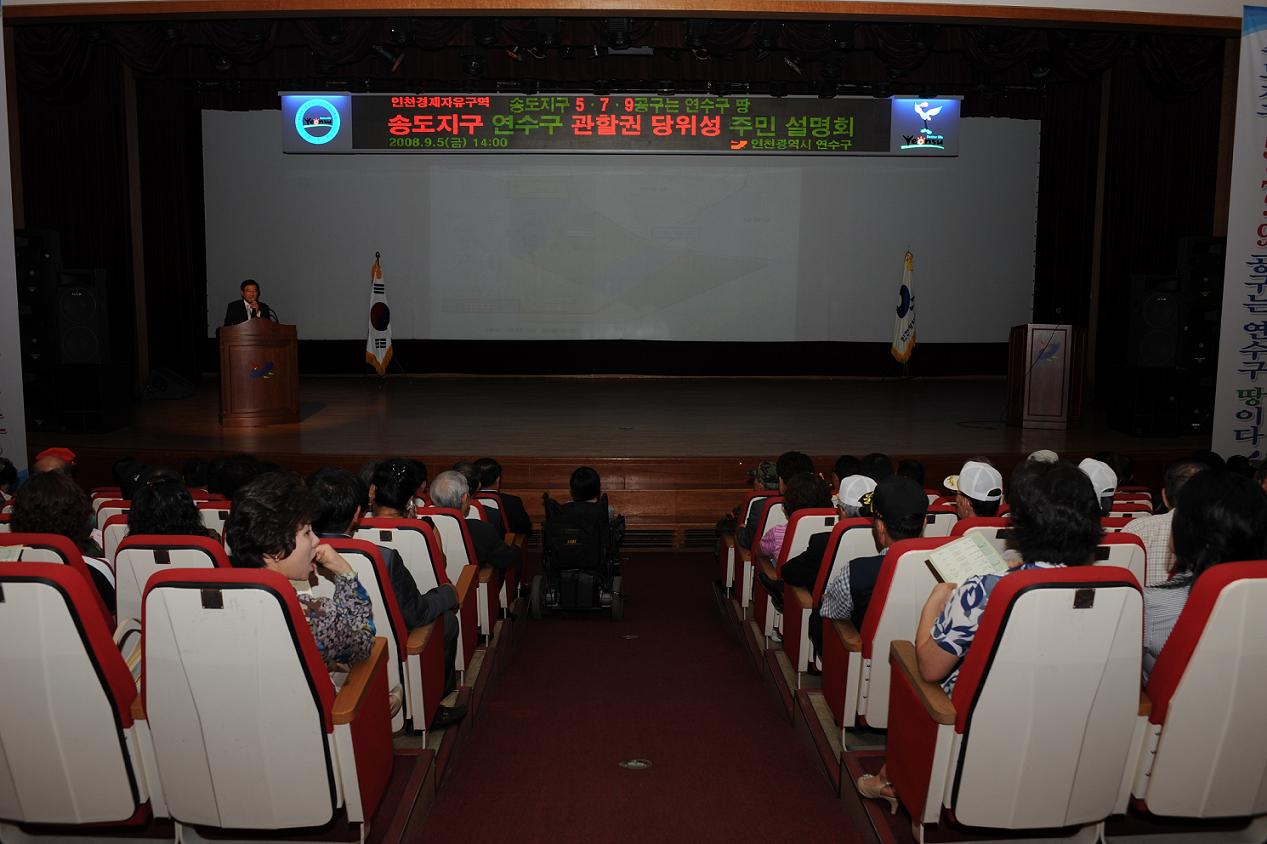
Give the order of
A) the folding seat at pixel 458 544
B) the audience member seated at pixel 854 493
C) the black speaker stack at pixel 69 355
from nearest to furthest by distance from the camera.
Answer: the audience member seated at pixel 854 493 < the folding seat at pixel 458 544 < the black speaker stack at pixel 69 355

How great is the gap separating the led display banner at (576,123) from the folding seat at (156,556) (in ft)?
A: 26.0

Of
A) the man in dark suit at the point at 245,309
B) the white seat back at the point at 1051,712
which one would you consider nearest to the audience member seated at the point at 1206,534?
the white seat back at the point at 1051,712

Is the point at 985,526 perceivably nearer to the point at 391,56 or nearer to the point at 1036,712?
the point at 1036,712

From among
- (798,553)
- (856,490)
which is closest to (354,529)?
(798,553)

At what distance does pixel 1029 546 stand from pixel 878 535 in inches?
28.0

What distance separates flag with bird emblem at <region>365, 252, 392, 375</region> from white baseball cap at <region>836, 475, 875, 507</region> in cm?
818

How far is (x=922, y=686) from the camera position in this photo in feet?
7.11

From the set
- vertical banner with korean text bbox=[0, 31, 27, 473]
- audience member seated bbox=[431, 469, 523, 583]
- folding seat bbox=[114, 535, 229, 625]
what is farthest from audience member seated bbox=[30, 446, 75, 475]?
vertical banner with korean text bbox=[0, 31, 27, 473]

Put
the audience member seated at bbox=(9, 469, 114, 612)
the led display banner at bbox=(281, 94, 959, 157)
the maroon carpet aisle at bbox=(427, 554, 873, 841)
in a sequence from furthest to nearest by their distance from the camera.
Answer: the led display banner at bbox=(281, 94, 959, 157) < the audience member seated at bbox=(9, 469, 114, 612) < the maroon carpet aisle at bbox=(427, 554, 873, 841)

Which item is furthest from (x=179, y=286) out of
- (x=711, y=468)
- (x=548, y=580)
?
(x=548, y=580)

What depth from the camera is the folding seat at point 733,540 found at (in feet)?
14.6

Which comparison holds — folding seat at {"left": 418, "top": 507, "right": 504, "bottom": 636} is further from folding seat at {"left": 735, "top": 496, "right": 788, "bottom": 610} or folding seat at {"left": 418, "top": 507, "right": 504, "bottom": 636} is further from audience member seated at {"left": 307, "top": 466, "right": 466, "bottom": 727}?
folding seat at {"left": 735, "top": 496, "right": 788, "bottom": 610}

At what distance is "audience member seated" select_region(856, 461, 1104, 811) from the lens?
2.05 meters

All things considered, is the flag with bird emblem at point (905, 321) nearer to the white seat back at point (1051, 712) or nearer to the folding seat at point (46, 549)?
the white seat back at point (1051, 712)
